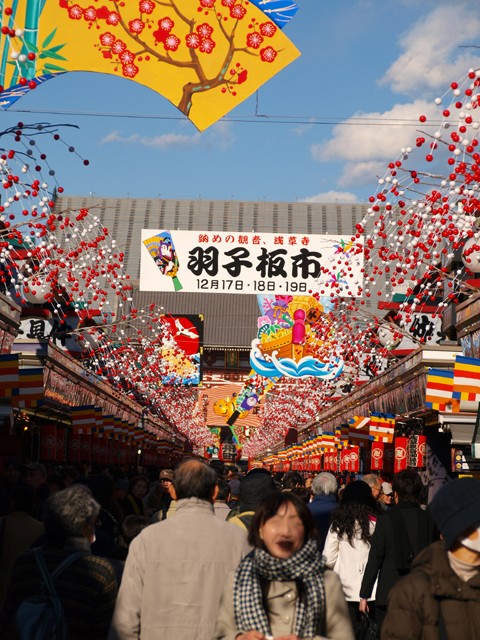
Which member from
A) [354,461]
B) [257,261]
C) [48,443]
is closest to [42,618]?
[257,261]

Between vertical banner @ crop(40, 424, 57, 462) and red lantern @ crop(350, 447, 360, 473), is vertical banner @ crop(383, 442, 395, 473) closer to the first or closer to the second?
red lantern @ crop(350, 447, 360, 473)

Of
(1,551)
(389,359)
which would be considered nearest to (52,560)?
(1,551)

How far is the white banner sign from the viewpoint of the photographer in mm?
16062

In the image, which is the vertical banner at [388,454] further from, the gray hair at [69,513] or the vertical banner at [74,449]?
the gray hair at [69,513]

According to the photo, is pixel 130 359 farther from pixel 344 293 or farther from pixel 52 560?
pixel 52 560

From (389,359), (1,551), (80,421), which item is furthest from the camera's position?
(389,359)

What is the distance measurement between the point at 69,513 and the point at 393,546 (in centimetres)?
357

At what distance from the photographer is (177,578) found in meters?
4.45

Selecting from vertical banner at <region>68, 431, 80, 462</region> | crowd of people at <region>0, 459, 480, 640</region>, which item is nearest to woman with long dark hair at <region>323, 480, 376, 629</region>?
crowd of people at <region>0, 459, 480, 640</region>

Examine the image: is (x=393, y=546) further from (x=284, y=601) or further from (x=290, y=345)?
(x=290, y=345)

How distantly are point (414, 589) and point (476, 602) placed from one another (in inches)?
8.7

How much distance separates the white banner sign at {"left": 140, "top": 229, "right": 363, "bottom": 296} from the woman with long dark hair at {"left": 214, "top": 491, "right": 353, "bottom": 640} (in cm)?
1218

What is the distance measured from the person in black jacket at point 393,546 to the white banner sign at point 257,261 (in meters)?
8.76

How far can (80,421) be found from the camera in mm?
22594
